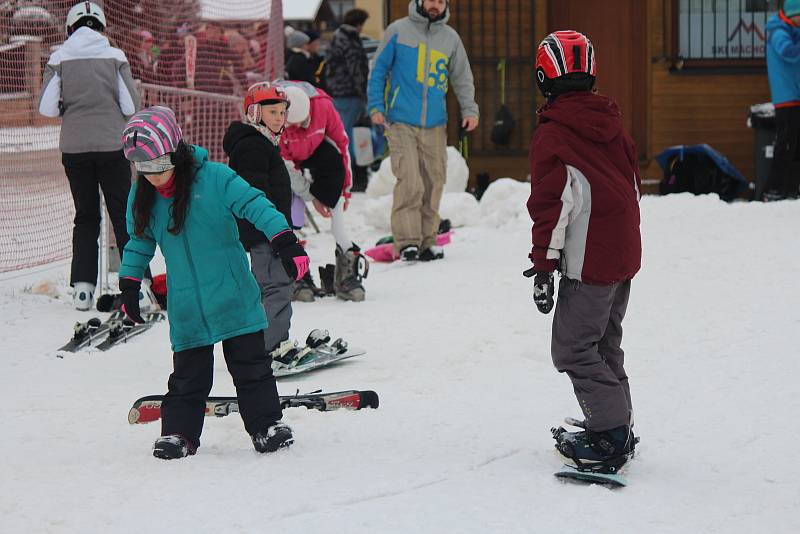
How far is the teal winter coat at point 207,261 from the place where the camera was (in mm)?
4168

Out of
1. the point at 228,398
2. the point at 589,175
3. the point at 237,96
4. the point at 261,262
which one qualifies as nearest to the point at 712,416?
the point at 589,175

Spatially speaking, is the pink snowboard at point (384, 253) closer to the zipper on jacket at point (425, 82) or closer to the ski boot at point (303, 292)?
the zipper on jacket at point (425, 82)

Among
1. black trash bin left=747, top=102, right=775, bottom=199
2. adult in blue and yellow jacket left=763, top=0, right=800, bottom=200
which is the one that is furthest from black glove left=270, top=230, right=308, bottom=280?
black trash bin left=747, top=102, right=775, bottom=199

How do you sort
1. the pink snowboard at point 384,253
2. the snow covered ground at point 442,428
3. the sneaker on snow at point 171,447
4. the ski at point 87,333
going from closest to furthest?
the snow covered ground at point 442,428, the sneaker on snow at point 171,447, the ski at point 87,333, the pink snowboard at point 384,253

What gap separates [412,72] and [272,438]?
17.1ft

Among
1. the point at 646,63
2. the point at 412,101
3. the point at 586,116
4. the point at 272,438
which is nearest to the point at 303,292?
the point at 412,101

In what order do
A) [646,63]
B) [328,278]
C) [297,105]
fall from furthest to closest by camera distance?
[646,63], [328,278], [297,105]

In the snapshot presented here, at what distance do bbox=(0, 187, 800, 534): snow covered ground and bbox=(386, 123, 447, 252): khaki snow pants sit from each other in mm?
1273

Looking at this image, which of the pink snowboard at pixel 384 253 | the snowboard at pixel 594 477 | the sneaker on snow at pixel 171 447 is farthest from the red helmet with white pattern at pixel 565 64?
the pink snowboard at pixel 384 253

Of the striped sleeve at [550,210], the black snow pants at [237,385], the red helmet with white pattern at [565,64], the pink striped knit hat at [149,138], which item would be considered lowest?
the black snow pants at [237,385]

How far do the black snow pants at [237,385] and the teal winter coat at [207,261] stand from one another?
6 cm

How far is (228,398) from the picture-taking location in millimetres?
4520

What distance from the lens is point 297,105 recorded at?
7.00 meters

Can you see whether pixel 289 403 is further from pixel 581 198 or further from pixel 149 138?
pixel 581 198
